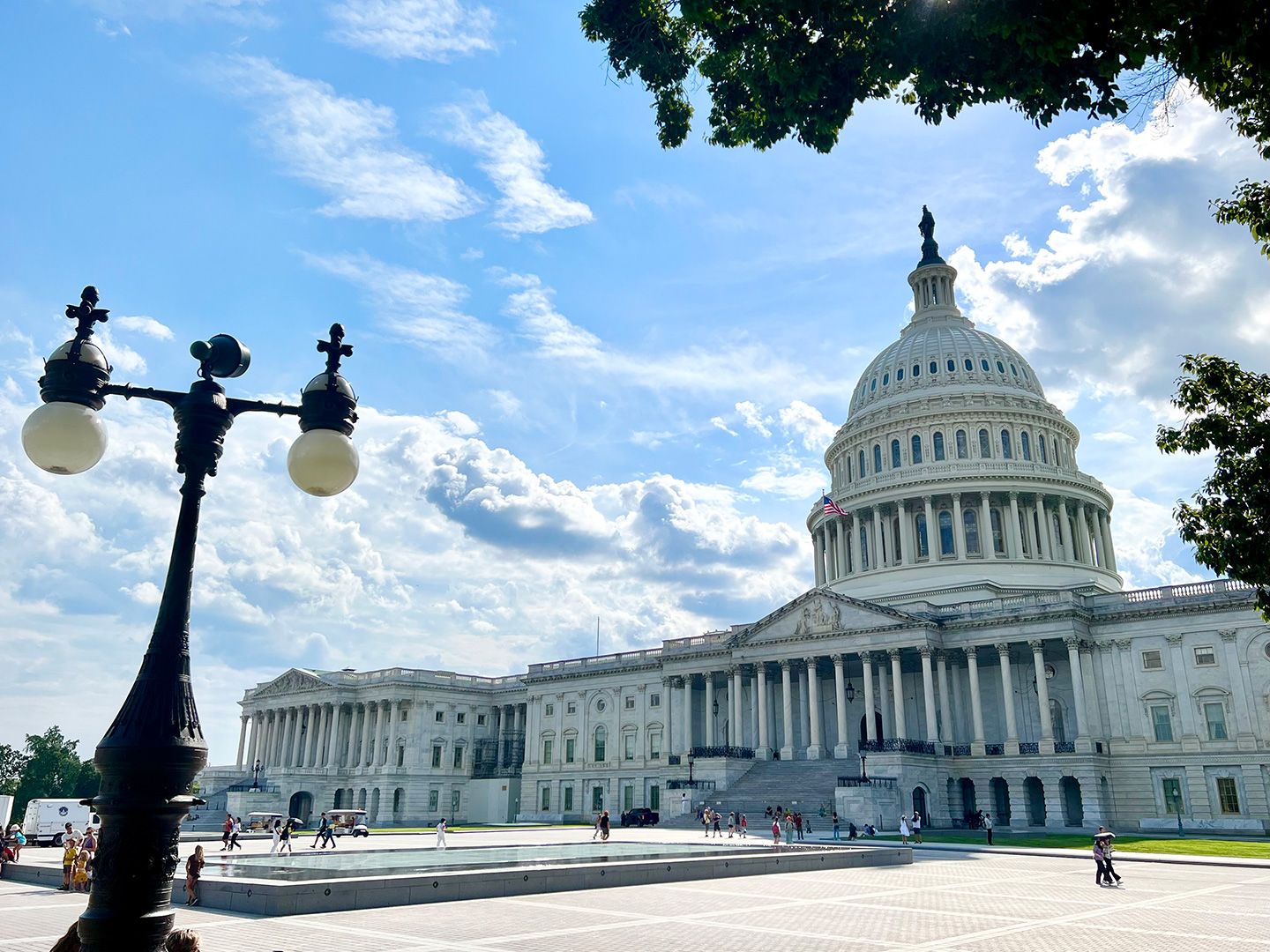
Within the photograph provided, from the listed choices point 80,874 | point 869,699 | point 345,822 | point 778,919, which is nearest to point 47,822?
point 345,822

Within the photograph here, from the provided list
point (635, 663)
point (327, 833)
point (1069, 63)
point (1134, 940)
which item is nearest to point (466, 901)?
point (1134, 940)

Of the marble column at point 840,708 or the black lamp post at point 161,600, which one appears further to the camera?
the marble column at point 840,708

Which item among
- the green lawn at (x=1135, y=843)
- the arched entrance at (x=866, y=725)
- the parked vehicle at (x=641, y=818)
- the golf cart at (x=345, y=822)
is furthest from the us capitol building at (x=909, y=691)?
the golf cart at (x=345, y=822)

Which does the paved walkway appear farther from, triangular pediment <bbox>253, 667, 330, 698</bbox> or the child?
triangular pediment <bbox>253, 667, 330, 698</bbox>

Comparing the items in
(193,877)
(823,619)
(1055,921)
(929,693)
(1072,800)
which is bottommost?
(1055,921)

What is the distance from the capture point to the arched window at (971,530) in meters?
90.4

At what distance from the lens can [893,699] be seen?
8144 cm

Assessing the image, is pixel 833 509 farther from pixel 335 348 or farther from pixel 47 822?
pixel 335 348

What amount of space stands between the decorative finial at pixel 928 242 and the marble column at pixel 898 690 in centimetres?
5653

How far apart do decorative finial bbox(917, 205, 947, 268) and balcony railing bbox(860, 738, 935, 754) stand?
64.0 meters

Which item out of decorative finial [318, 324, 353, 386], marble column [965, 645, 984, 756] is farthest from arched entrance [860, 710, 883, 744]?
decorative finial [318, 324, 353, 386]

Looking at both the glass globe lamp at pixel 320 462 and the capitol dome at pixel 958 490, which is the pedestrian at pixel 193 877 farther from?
the capitol dome at pixel 958 490

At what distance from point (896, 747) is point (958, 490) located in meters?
30.8

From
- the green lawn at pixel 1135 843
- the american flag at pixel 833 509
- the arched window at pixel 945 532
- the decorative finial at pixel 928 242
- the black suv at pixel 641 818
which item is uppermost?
the decorative finial at pixel 928 242
